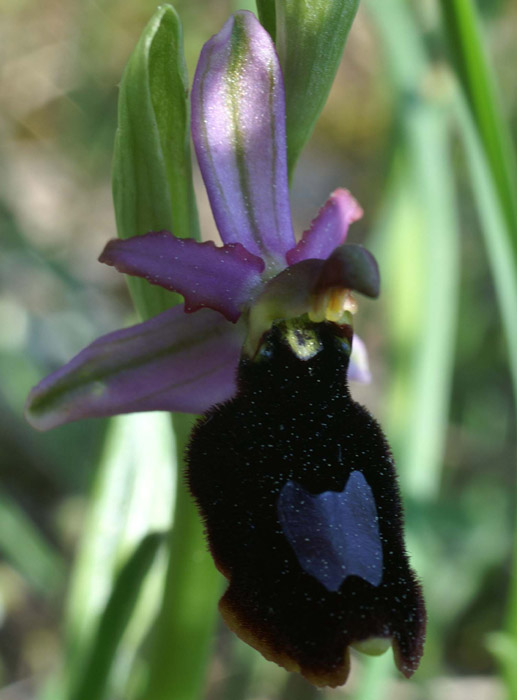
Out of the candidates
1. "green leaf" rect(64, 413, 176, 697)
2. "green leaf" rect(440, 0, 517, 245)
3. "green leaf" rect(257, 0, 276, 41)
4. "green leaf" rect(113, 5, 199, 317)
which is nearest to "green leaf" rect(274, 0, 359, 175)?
"green leaf" rect(257, 0, 276, 41)

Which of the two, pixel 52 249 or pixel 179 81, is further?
pixel 52 249

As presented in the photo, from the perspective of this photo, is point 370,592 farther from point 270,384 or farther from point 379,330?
point 379,330

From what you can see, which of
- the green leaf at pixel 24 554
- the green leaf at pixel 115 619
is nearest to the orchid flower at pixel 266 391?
the green leaf at pixel 115 619

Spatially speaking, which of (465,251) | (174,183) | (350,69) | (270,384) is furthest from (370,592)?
(350,69)

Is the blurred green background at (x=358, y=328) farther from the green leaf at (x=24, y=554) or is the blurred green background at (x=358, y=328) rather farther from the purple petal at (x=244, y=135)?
the purple petal at (x=244, y=135)

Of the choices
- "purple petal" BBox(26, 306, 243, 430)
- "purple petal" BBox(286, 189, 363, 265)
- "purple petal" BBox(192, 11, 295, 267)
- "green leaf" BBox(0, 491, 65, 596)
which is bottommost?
"green leaf" BBox(0, 491, 65, 596)

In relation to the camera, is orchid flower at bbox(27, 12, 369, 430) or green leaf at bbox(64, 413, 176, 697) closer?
orchid flower at bbox(27, 12, 369, 430)

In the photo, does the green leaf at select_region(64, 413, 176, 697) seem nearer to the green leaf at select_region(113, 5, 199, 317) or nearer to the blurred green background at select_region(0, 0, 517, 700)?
the blurred green background at select_region(0, 0, 517, 700)
